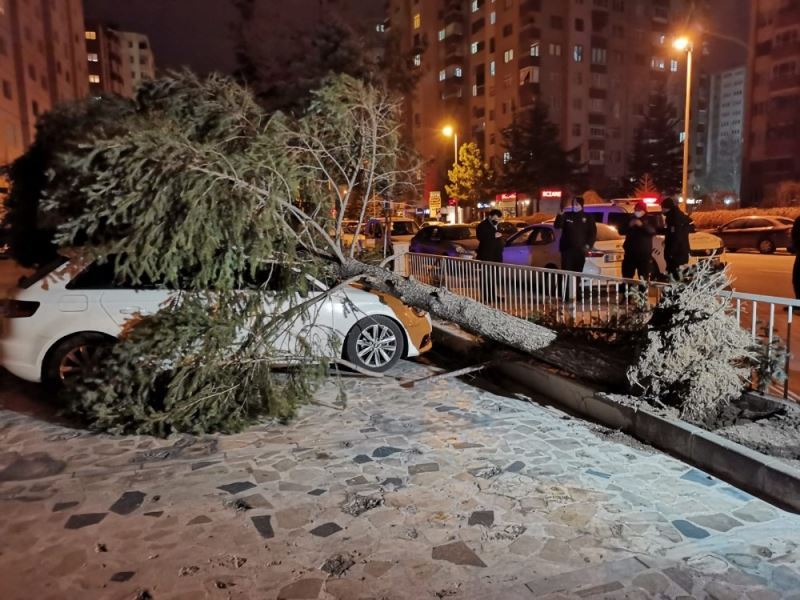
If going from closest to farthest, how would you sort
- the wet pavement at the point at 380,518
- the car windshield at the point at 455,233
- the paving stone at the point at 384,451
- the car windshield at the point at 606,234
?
the wet pavement at the point at 380,518
the paving stone at the point at 384,451
the car windshield at the point at 606,234
the car windshield at the point at 455,233

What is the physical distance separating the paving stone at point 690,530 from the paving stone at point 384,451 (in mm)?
2103

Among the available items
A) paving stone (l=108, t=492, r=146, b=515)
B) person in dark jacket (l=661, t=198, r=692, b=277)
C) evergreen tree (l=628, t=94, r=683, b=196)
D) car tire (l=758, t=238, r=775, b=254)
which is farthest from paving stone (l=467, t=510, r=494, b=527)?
evergreen tree (l=628, t=94, r=683, b=196)

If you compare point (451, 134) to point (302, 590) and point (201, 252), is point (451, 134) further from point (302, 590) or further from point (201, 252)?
point (302, 590)

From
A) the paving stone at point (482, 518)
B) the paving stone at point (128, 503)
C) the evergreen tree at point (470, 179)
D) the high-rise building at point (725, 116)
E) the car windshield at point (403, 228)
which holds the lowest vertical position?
the paving stone at point (482, 518)

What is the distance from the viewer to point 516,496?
4203 millimetres

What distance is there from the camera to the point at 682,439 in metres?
4.77

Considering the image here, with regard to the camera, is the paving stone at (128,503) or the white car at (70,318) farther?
the white car at (70,318)

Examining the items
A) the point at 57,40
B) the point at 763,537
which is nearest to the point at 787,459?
the point at 763,537

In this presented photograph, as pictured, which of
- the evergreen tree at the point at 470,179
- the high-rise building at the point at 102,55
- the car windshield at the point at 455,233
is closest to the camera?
the car windshield at the point at 455,233

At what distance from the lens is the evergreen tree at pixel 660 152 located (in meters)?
56.1

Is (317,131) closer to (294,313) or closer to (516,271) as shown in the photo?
(294,313)

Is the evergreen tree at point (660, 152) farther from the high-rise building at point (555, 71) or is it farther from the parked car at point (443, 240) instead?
the parked car at point (443, 240)

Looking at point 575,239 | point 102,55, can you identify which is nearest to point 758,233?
point 575,239

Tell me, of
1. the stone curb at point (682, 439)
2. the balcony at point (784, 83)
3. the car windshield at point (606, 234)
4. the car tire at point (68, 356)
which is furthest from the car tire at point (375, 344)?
the balcony at point (784, 83)
